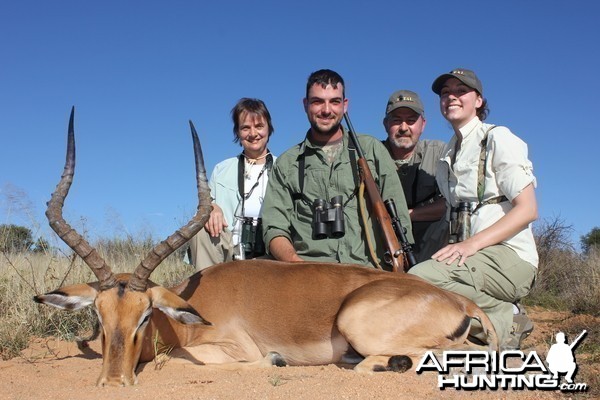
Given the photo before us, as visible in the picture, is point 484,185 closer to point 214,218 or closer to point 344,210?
point 344,210

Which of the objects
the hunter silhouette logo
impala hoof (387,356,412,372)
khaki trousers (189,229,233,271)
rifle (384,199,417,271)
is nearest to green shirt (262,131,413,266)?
rifle (384,199,417,271)

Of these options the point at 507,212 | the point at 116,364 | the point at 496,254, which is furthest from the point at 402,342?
the point at 116,364

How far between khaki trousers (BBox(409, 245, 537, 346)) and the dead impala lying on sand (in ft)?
1.53

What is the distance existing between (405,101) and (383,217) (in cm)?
194

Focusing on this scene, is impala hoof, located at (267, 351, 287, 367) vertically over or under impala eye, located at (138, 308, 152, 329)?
under

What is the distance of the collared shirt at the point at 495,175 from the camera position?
232 inches

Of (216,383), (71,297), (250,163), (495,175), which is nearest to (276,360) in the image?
(216,383)

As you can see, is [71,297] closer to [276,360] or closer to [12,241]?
[276,360]

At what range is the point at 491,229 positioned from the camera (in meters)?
5.82

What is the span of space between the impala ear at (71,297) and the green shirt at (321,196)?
7.91 ft

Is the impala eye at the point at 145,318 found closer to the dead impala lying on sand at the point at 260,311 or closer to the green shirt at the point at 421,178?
the dead impala lying on sand at the point at 260,311

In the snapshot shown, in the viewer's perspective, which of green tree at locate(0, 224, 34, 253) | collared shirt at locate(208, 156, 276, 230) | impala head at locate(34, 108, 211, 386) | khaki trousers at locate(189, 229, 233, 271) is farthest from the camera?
green tree at locate(0, 224, 34, 253)

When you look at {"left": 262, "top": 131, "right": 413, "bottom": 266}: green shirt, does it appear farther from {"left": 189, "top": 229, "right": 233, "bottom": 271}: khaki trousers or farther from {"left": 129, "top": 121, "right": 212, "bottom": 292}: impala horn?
{"left": 129, "top": 121, "right": 212, "bottom": 292}: impala horn

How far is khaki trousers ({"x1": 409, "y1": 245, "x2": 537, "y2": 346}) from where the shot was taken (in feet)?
19.3
